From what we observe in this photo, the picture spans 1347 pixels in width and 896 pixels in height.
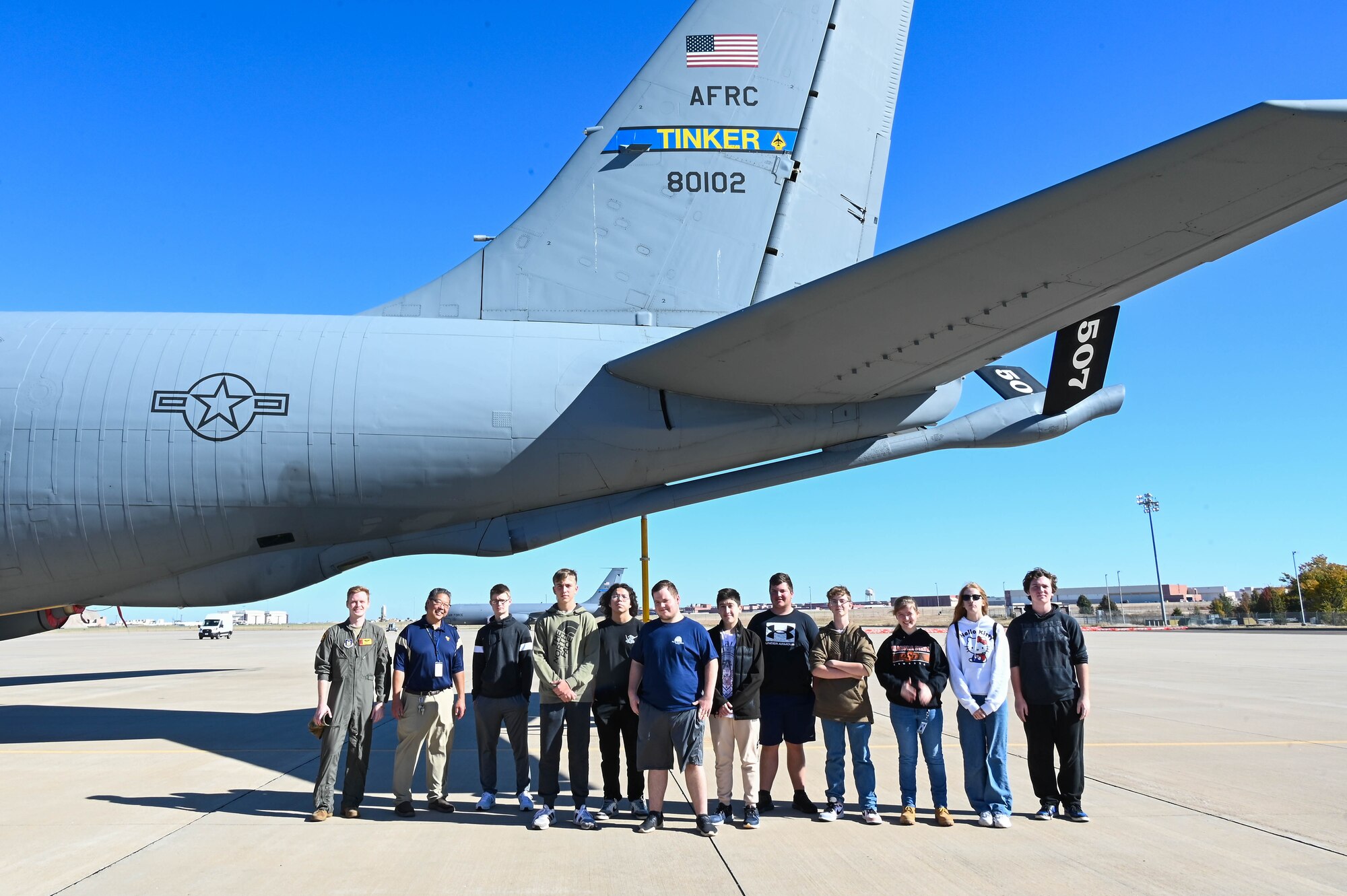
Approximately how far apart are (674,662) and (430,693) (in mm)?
1970

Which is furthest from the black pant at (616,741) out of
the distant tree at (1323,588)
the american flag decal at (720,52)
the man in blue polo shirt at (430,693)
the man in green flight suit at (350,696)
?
the distant tree at (1323,588)

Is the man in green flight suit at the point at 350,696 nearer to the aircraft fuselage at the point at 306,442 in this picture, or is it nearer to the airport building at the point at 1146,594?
the aircraft fuselage at the point at 306,442

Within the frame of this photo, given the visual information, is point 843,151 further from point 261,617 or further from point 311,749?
point 261,617

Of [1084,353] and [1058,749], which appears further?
[1084,353]

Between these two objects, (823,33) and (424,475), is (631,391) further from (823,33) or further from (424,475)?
(823,33)

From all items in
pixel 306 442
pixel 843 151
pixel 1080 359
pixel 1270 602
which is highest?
pixel 843 151

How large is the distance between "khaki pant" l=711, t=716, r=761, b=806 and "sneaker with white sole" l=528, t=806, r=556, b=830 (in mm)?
1130

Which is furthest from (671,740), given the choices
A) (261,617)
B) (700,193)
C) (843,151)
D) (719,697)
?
(261,617)

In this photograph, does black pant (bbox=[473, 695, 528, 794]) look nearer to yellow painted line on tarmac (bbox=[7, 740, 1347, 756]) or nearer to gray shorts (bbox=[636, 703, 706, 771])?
gray shorts (bbox=[636, 703, 706, 771])

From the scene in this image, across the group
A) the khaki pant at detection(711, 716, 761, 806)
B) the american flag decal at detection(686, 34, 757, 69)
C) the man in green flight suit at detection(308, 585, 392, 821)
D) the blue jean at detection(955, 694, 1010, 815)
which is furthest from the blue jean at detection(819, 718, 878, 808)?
the american flag decal at detection(686, 34, 757, 69)

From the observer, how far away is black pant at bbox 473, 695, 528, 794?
6.08m

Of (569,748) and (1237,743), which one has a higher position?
(569,748)

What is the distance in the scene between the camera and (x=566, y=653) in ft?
19.7

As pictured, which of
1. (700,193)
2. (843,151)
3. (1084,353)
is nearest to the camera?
(1084,353)
